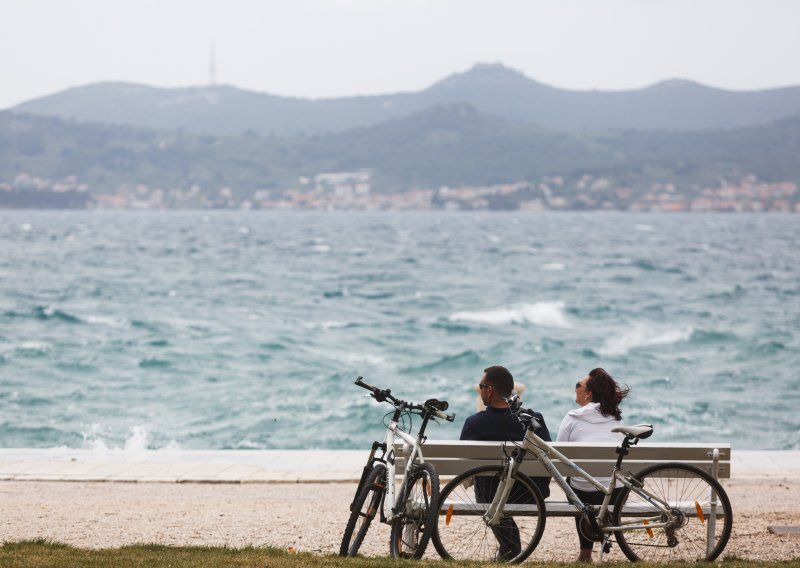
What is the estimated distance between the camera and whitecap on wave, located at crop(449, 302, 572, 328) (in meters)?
40.2

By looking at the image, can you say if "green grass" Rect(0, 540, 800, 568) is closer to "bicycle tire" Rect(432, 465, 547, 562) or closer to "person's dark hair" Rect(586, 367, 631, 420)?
"bicycle tire" Rect(432, 465, 547, 562)

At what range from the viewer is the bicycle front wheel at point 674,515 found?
6586 millimetres

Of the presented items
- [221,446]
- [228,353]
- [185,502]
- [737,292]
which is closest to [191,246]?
[737,292]

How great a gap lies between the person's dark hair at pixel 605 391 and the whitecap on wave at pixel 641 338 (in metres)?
25.0

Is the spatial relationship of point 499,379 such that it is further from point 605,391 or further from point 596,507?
point 596,507

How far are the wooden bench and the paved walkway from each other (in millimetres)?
4120

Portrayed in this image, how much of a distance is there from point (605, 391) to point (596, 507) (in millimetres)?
800

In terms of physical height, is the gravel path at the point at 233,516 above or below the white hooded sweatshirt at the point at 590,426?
below

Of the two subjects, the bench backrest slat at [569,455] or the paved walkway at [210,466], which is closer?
the bench backrest slat at [569,455]

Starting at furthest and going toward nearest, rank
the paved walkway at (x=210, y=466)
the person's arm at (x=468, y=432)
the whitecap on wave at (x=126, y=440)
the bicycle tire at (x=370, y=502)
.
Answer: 1. the whitecap on wave at (x=126, y=440)
2. the paved walkway at (x=210, y=466)
3. the person's arm at (x=468, y=432)
4. the bicycle tire at (x=370, y=502)

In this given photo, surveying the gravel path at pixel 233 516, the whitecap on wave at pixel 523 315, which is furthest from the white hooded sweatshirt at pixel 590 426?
the whitecap on wave at pixel 523 315

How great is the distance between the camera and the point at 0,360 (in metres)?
28.4

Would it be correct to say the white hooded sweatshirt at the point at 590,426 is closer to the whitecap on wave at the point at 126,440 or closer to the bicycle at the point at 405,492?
the bicycle at the point at 405,492

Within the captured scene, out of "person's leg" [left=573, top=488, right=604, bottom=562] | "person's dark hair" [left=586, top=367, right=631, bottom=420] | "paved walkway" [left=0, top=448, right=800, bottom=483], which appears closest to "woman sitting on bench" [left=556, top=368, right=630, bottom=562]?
"person's dark hair" [left=586, top=367, right=631, bottom=420]
